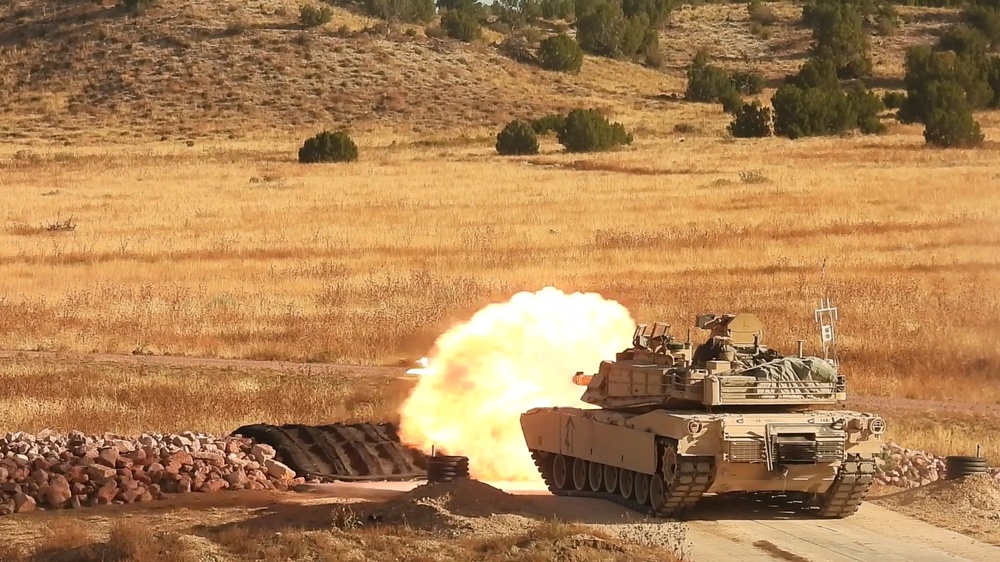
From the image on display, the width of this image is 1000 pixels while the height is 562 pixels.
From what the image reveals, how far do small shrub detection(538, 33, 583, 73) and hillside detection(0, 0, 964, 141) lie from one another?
Answer: 1391 mm

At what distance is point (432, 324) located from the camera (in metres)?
39.6

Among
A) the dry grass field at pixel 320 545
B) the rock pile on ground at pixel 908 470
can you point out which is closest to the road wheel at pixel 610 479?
the dry grass field at pixel 320 545

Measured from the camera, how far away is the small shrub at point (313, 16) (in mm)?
124562

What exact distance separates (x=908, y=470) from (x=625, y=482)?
5036mm

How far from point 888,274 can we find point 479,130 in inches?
2300

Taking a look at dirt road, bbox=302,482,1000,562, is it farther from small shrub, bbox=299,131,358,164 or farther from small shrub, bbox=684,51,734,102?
small shrub, bbox=684,51,734,102

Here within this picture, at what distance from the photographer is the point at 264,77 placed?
115625mm

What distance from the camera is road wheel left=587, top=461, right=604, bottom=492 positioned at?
2503 centimetres

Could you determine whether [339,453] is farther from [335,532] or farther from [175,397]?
[175,397]

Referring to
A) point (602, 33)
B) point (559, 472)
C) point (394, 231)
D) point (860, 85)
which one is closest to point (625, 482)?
point (559, 472)

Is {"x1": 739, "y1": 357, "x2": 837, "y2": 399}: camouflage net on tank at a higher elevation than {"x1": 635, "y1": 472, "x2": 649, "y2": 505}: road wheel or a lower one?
higher

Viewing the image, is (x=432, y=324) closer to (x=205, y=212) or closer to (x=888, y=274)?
(x=888, y=274)

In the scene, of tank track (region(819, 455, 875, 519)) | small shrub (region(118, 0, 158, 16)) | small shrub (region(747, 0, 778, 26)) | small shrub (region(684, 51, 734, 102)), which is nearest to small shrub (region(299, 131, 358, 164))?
small shrub (region(684, 51, 734, 102))

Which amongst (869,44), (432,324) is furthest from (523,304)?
(869,44)
